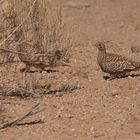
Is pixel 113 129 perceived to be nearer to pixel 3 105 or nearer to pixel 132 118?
pixel 132 118

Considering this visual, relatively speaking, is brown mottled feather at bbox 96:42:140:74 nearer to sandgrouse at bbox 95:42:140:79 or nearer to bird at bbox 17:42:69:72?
sandgrouse at bbox 95:42:140:79

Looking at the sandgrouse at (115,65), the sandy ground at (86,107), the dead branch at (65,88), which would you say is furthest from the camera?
the sandgrouse at (115,65)

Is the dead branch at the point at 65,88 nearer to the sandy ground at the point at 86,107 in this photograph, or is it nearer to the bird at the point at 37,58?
the sandy ground at the point at 86,107

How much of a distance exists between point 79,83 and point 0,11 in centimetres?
176

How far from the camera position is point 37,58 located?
422 inches

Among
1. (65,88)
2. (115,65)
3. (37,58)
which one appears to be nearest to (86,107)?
(65,88)

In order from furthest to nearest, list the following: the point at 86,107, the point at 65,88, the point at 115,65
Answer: the point at 115,65 → the point at 65,88 → the point at 86,107

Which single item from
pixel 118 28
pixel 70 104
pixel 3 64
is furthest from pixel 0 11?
pixel 118 28

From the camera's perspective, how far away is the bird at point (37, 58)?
1055 centimetres

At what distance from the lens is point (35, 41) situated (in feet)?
37.5

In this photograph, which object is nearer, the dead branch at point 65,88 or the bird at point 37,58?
the dead branch at point 65,88

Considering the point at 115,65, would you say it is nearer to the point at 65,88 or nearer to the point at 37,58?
the point at 65,88

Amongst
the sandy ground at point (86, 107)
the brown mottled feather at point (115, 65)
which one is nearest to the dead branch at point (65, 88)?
the sandy ground at point (86, 107)

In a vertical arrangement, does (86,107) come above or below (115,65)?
below
